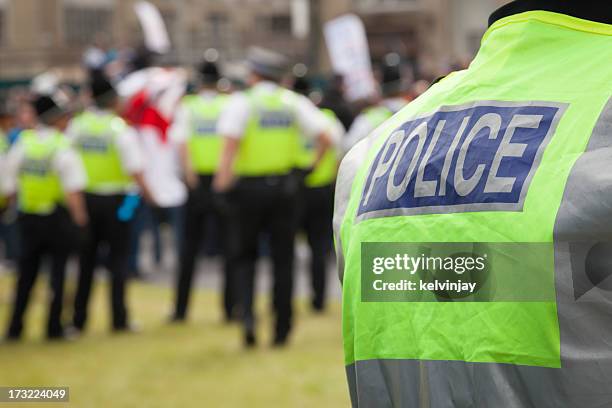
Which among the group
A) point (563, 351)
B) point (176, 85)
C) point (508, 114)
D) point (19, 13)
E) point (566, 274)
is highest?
point (508, 114)

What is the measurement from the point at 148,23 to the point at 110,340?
744 centimetres

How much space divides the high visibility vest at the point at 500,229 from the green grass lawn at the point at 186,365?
5217 millimetres

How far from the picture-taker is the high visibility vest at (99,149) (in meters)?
9.74

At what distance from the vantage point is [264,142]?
8461mm

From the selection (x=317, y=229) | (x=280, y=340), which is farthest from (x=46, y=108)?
(x=317, y=229)

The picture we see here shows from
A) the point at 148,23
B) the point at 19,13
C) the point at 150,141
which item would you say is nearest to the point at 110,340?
the point at 150,141

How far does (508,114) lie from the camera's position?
175 centimetres

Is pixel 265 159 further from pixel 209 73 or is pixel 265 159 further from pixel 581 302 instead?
pixel 581 302

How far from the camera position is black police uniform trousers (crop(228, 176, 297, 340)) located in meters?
8.48

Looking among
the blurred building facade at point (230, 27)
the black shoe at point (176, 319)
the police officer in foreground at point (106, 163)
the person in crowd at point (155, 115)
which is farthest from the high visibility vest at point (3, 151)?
the blurred building facade at point (230, 27)

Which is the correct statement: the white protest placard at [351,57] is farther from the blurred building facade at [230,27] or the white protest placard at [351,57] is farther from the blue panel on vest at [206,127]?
the blurred building facade at [230,27]

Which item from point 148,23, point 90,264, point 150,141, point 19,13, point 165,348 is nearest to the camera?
point 165,348

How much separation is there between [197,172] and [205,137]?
0.33 metres

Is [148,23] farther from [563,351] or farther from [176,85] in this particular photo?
[563,351]
